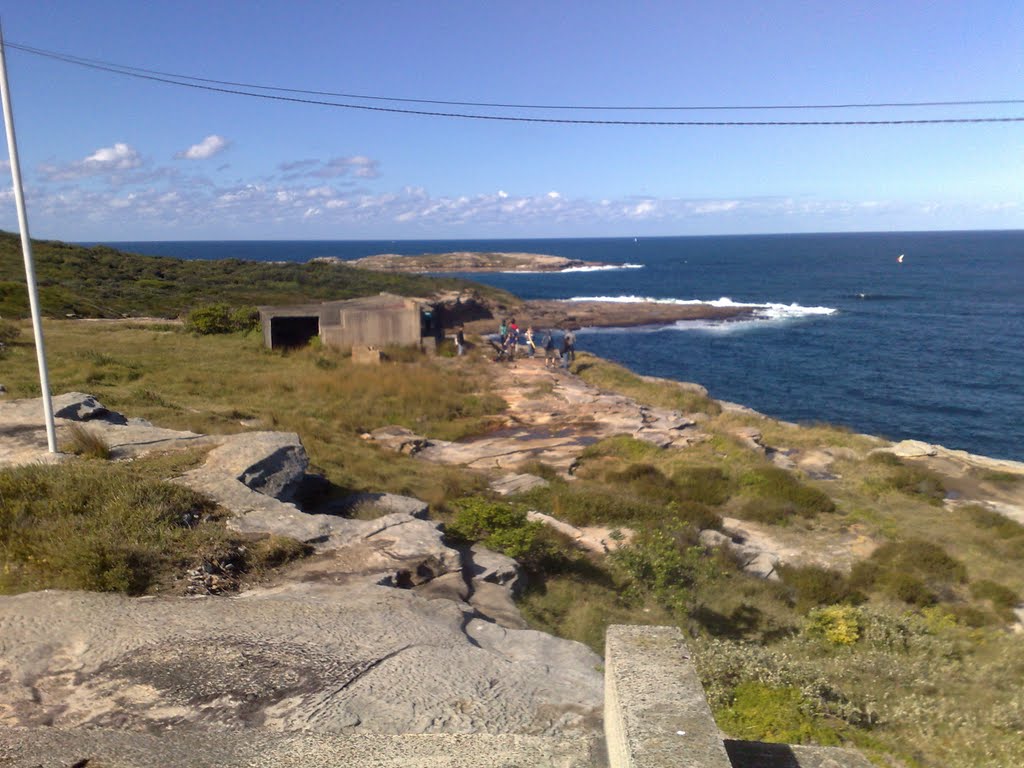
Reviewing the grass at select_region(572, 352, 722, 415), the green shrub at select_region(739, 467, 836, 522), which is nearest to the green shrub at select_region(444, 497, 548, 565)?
the green shrub at select_region(739, 467, 836, 522)

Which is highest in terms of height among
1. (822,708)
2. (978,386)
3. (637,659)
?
(637,659)

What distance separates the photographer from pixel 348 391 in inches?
876

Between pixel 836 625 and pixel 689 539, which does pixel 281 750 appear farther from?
pixel 689 539

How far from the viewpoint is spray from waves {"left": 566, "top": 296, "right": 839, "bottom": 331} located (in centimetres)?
6775

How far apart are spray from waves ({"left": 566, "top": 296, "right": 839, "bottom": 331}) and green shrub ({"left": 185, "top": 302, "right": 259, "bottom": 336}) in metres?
41.7

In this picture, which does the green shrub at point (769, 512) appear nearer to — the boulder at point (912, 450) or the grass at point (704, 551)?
the grass at point (704, 551)

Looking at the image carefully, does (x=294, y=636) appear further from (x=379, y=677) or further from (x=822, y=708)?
(x=822, y=708)

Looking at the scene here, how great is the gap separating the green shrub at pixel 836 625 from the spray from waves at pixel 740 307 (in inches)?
2273

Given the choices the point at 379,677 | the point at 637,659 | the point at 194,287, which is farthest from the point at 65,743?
the point at 194,287

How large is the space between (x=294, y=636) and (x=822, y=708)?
422cm

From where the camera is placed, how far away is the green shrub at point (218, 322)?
108ft

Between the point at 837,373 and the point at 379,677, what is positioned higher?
the point at 379,677

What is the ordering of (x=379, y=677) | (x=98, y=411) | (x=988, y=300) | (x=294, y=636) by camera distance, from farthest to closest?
1. (x=988, y=300)
2. (x=98, y=411)
3. (x=294, y=636)
4. (x=379, y=677)

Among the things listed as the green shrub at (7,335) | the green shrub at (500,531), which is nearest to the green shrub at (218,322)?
the green shrub at (7,335)
